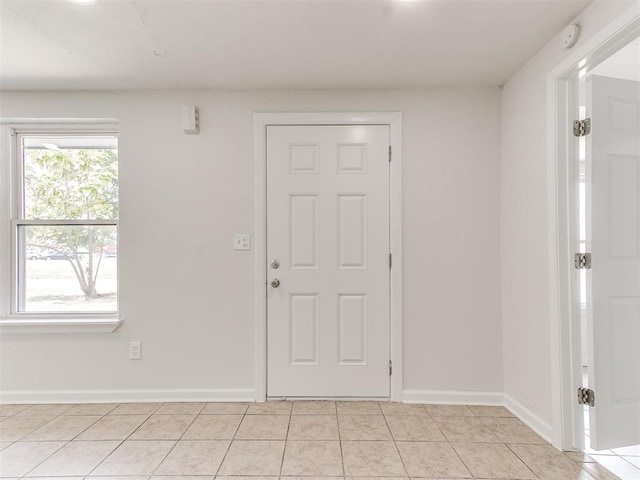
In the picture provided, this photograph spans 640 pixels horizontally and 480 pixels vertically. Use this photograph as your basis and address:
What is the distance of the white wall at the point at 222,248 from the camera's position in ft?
7.50

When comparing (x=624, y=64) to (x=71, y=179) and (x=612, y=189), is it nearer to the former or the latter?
(x=612, y=189)

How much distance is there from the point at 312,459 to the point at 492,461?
924 mm

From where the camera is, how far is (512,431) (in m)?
1.92

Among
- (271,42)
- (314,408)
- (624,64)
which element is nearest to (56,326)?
(314,408)

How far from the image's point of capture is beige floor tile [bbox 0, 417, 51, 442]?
6.17ft

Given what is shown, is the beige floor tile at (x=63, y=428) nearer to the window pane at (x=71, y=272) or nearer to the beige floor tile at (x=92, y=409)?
the beige floor tile at (x=92, y=409)

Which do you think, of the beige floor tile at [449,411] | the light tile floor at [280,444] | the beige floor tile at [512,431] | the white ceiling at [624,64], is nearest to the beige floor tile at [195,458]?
the light tile floor at [280,444]

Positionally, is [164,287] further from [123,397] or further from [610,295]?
[610,295]

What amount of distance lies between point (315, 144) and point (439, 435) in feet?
6.59

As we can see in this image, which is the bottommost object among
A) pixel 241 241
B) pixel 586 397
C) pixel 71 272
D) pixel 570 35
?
pixel 586 397

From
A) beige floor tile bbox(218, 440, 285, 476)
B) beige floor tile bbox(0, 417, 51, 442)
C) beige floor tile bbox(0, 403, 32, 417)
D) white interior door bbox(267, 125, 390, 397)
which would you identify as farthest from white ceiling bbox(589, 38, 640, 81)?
beige floor tile bbox(0, 403, 32, 417)

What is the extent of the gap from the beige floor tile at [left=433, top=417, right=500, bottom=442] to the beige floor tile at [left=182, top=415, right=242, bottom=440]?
4.14 ft

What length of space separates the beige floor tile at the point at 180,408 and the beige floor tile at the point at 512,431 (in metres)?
1.88

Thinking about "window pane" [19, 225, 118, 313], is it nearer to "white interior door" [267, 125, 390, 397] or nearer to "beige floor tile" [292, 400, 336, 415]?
"white interior door" [267, 125, 390, 397]
